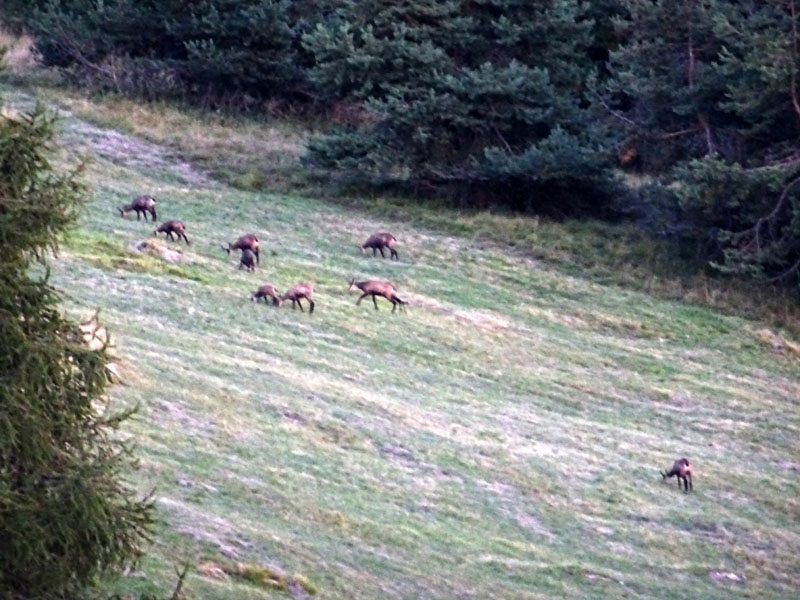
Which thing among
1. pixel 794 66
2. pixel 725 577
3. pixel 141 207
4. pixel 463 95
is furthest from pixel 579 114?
pixel 725 577

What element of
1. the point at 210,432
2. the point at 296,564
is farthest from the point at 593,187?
the point at 296,564

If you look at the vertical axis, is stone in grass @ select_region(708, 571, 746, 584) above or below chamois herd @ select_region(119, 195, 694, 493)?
below

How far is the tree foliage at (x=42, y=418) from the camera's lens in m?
6.80

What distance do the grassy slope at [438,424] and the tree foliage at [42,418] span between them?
123 cm

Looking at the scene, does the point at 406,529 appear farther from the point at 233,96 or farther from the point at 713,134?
the point at 233,96

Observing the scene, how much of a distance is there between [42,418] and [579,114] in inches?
931

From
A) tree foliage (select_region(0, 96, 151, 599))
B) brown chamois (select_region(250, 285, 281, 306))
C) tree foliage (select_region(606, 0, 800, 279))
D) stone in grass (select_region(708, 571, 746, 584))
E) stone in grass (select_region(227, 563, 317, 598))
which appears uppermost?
tree foliage (select_region(606, 0, 800, 279))

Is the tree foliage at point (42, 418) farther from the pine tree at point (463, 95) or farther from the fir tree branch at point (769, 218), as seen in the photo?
the pine tree at point (463, 95)

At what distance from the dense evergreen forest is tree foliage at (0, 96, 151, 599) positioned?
19.4 metres

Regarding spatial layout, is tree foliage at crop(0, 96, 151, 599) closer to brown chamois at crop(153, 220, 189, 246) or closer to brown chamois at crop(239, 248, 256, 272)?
brown chamois at crop(239, 248, 256, 272)

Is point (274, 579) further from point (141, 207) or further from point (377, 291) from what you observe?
point (141, 207)

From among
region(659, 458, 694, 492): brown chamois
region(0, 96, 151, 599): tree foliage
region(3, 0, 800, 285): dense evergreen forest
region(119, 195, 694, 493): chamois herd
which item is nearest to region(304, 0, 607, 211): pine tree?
region(3, 0, 800, 285): dense evergreen forest

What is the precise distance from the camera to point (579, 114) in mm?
29641

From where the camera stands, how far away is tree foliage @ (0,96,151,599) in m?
6.80
